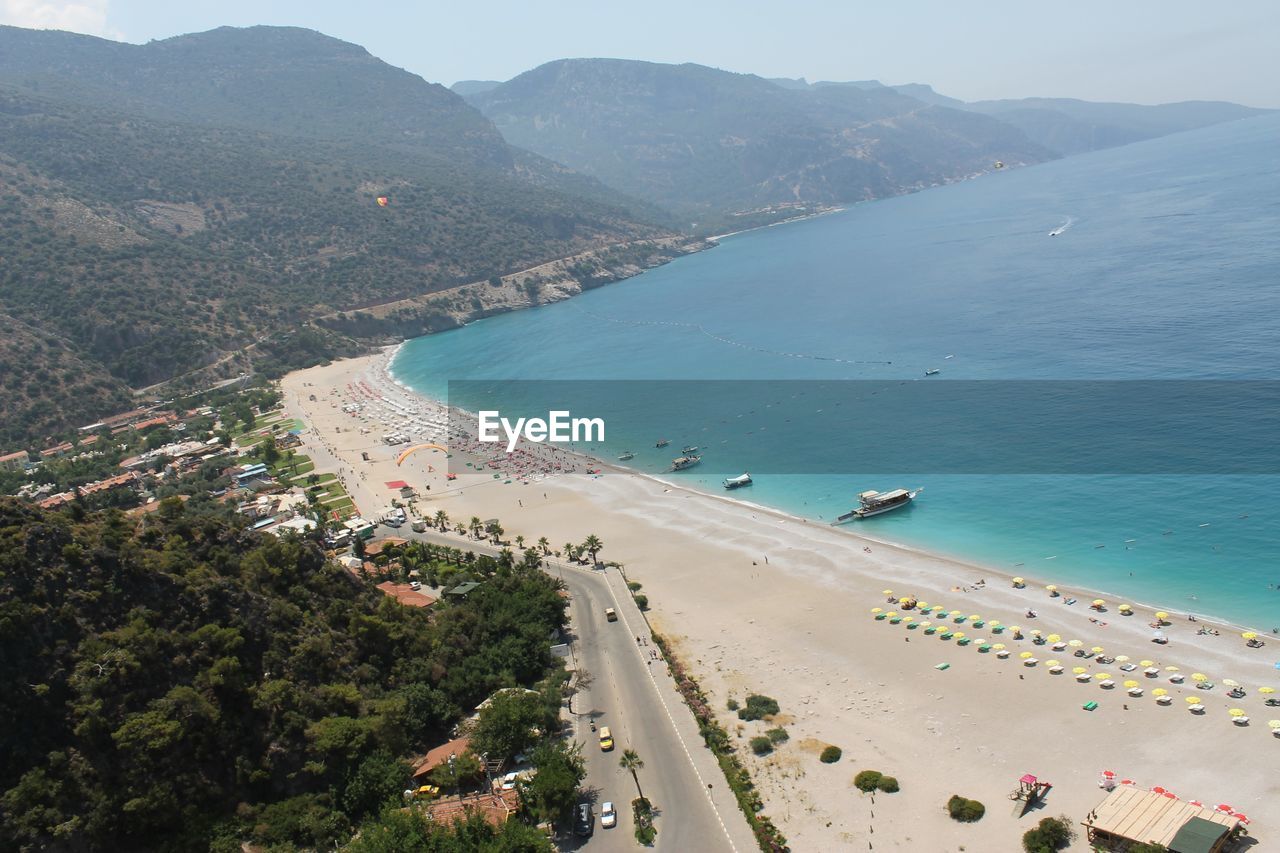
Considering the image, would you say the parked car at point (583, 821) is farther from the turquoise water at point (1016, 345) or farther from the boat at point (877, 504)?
the boat at point (877, 504)

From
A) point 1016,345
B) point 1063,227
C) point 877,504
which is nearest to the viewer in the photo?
point 877,504

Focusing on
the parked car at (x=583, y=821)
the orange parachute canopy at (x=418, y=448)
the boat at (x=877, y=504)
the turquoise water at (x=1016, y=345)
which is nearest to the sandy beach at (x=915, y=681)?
the boat at (x=877, y=504)

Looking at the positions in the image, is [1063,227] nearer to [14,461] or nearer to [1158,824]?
[1158,824]

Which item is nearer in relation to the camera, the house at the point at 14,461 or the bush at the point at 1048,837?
the bush at the point at 1048,837

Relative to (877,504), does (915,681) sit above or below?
below

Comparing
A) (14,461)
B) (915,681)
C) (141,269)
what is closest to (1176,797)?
(915,681)

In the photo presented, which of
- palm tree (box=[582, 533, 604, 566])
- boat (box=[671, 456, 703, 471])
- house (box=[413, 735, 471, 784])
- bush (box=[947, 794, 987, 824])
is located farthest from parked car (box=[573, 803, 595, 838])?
boat (box=[671, 456, 703, 471])
